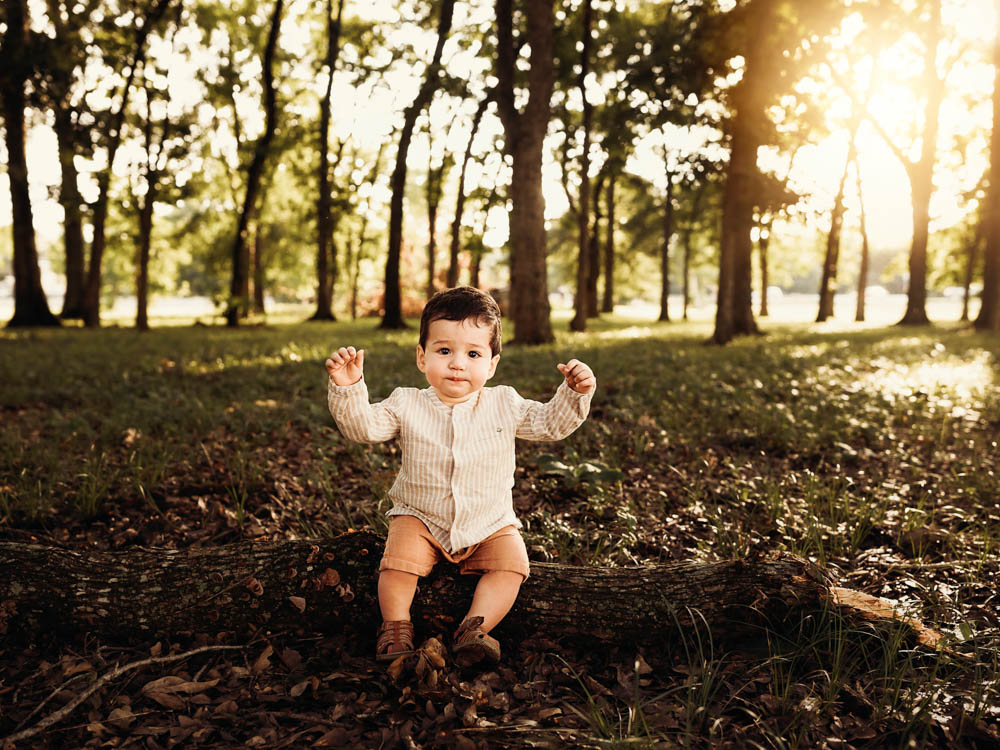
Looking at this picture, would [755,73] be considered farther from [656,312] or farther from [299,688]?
[656,312]

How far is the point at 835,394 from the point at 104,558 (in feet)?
25.2

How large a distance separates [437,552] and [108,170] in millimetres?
19330

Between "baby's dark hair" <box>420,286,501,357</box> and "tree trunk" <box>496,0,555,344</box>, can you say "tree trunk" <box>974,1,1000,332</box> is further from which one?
"baby's dark hair" <box>420,286,501,357</box>

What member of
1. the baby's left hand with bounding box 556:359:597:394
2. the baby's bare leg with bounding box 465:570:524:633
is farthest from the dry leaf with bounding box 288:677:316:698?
the baby's left hand with bounding box 556:359:597:394

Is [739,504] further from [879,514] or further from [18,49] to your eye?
[18,49]

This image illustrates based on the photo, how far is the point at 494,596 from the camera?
2.45 meters

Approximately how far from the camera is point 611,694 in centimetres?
231

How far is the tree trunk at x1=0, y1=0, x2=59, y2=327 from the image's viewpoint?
14.9 metres

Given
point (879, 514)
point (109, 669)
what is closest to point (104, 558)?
point (109, 669)

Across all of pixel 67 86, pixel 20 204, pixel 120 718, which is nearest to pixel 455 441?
pixel 120 718

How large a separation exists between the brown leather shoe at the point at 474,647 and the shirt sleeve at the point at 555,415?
2.57 feet

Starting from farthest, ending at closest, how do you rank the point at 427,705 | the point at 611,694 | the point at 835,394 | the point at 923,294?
1. the point at 923,294
2. the point at 835,394
3. the point at 611,694
4. the point at 427,705

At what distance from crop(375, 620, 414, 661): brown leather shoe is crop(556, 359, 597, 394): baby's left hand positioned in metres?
1.11

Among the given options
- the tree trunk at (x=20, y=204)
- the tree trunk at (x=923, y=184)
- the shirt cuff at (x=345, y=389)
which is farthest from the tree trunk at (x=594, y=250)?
the shirt cuff at (x=345, y=389)
